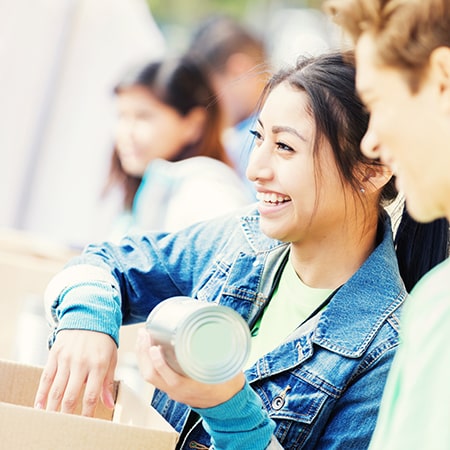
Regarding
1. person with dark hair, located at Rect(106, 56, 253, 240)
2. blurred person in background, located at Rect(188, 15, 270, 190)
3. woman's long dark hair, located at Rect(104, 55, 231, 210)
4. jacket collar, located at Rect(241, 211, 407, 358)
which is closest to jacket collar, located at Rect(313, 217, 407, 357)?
jacket collar, located at Rect(241, 211, 407, 358)

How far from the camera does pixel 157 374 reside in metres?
1.08

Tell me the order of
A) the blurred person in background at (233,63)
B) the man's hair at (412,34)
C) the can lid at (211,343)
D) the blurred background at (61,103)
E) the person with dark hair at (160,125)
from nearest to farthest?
the man's hair at (412,34) → the can lid at (211,343) → the person with dark hair at (160,125) → the blurred person in background at (233,63) → the blurred background at (61,103)

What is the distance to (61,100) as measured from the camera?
4031mm

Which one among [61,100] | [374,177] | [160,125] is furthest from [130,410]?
[61,100]

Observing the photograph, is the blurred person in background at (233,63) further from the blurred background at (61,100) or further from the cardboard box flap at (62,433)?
the cardboard box flap at (62,433)

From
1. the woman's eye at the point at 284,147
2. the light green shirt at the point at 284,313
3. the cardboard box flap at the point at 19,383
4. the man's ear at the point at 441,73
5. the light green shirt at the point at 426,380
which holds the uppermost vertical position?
the man's ear at the point at 441,73

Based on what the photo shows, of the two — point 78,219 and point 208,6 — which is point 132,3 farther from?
point 208,6

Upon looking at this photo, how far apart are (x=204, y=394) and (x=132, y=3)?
3164 mm

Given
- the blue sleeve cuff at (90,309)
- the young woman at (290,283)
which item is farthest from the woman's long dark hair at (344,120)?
the blue sleeve cuff at (90,309)

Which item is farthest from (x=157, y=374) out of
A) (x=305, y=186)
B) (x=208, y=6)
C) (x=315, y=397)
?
(x=208, y=6)

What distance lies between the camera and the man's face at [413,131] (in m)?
0.85

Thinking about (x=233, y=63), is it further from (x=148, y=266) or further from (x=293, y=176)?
(x=293, y=176)

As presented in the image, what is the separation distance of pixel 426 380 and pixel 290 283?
0.69 meters

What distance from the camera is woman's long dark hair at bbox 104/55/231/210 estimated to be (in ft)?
10.1
